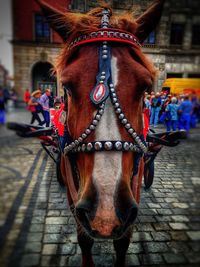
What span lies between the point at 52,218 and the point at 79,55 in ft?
7.62

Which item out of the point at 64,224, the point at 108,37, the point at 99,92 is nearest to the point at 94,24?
the point at 108,37

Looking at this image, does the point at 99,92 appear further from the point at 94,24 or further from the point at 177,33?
the point at 177,33

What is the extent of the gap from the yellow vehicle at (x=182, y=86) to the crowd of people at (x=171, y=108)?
0.14 feet

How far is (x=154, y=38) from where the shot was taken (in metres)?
1.98

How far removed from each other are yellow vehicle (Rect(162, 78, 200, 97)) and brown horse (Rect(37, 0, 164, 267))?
1.02ft

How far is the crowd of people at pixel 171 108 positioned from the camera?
2.01 metres

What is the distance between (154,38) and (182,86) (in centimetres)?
52

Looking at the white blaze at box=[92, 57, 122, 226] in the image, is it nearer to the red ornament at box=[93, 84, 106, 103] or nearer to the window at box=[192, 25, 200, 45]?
the red ornament at box=[93, 84, 106, 103]

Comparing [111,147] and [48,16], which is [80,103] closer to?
[111,147]

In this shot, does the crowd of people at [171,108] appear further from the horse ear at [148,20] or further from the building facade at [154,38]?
the horse ear at [148,20]

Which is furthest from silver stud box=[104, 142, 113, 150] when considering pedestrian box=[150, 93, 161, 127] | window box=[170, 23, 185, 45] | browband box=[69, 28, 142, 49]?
window box=[170, 23, 185, 45]

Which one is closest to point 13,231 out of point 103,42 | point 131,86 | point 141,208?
point 131,86

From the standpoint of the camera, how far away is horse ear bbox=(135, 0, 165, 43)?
1.70 m

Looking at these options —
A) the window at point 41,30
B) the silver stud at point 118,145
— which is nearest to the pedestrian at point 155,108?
the silver stud at point 118,145
